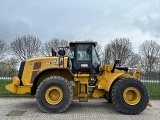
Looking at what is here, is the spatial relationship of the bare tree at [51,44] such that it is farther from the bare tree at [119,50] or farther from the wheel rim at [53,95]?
the wheel rim at [53,95]

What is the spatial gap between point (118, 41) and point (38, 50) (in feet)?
47.2

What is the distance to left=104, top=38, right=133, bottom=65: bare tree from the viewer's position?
143ft

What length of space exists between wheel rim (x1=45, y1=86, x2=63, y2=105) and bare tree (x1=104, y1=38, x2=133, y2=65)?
3054cm

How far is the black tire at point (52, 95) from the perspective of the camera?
11.4m

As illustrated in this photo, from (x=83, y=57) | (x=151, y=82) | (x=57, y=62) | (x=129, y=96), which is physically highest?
(x=83, y=57)

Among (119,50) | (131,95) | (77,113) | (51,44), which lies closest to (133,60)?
(119,50)

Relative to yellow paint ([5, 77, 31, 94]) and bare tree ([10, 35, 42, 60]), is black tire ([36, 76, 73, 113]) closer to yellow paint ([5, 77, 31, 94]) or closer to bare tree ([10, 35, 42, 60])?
yellow paint ([5, 77, 31, 94])

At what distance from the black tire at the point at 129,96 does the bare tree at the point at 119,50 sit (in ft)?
99.4

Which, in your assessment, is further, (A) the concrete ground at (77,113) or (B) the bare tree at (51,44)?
(B) the bare tree at (51,44)

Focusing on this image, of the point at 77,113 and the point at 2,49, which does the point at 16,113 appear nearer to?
the point at 77,113

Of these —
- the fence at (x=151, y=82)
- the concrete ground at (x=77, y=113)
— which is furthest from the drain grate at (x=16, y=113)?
the fence at (x=151, y=82)

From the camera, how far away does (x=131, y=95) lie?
11719 mm

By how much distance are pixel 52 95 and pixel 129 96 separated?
2999 mm

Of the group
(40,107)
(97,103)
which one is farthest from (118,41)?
(40,107)
